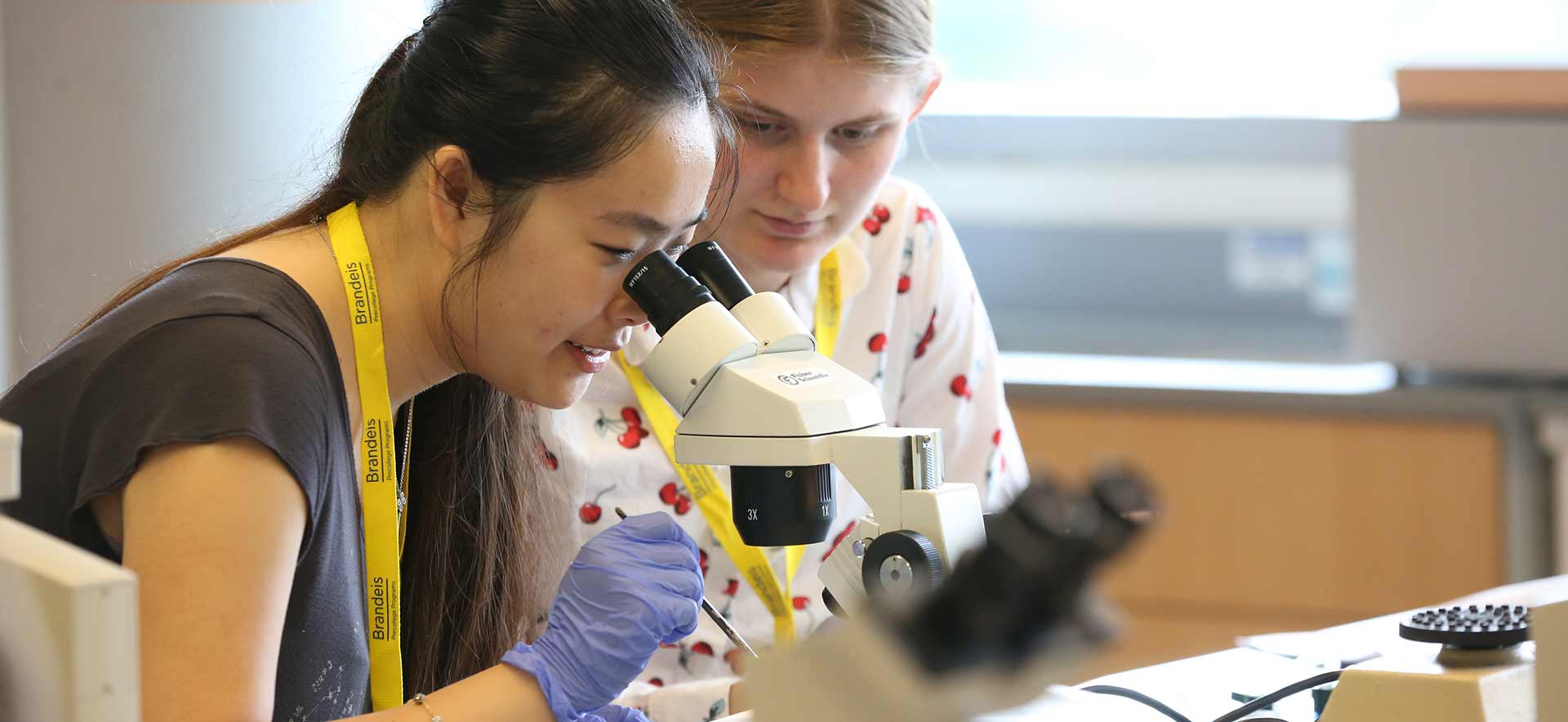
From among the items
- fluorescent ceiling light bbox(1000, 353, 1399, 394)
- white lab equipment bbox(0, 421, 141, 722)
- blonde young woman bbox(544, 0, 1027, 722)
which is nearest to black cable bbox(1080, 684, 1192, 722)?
blonde young woman bbox(544, 0, 1027, 722)

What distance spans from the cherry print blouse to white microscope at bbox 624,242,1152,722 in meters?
0.51

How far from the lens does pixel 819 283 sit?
6.12ft

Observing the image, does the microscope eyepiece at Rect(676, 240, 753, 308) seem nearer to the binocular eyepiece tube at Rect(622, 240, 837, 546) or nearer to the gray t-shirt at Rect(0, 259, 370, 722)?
the binocular eyepiece tube at Rect(622, 240, 837, 546)

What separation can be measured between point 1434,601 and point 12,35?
226cm

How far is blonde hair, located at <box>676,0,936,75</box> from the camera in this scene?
1.53m

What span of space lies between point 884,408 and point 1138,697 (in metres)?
0.45

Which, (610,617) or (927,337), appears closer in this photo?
(610,617)

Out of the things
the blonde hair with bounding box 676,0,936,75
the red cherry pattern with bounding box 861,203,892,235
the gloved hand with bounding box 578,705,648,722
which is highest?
the blonde hair with bounding box 676,0,936,75

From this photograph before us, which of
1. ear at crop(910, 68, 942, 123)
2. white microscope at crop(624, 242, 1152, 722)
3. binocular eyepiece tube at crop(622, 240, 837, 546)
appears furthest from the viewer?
ear at crop(910, 68, 942, 123)

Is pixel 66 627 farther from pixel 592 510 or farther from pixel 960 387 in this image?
pixel 960 387

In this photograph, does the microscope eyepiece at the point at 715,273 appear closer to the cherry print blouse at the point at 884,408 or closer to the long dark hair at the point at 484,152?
the long dark hair at the point at 484,152

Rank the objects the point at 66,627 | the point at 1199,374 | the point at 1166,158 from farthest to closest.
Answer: the point at 1166,158, the point at 1199,374, the point at 66,627

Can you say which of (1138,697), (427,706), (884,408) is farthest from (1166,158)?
(427,706)

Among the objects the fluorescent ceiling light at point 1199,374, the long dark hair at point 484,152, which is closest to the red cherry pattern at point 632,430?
the long dark hair at point 484,152
